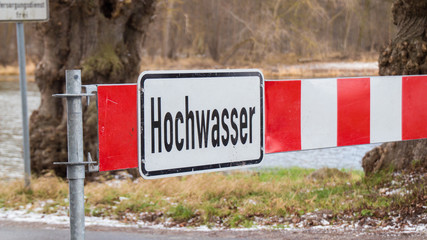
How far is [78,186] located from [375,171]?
4549 mm

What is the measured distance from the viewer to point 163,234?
4.93 m

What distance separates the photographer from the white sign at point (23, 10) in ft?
22.2

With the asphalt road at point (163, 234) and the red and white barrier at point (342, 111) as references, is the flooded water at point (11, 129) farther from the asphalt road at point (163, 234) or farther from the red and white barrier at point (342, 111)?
the red and white barrier at point (342, 111)

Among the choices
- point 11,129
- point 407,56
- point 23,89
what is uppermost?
point 407,56

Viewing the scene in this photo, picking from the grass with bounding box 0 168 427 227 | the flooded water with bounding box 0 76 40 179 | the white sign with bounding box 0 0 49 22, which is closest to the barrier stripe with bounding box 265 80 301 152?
the grass with bounding box 0 168 427 227

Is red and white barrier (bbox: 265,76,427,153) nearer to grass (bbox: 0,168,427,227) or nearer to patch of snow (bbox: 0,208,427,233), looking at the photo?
patch of snow (bbox: 0,208,427,233)

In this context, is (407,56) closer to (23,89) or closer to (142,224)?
(142,224)

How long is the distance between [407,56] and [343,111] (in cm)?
271

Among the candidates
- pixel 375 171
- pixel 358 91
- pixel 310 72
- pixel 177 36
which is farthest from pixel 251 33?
pixel 358 91

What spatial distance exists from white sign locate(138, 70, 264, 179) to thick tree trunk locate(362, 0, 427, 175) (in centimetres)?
331

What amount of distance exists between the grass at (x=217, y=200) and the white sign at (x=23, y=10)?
6.25 feet

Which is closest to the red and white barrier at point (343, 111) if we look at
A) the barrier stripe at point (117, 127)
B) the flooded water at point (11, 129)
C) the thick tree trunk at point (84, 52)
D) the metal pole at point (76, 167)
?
the barrier stripe at point (117, 127)

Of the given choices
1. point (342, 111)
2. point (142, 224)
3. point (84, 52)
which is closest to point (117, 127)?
point (342, 111)

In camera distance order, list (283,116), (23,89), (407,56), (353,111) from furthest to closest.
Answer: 1. (23,89)
2. (407,56)
3. (353,111)
4. (283,116)
